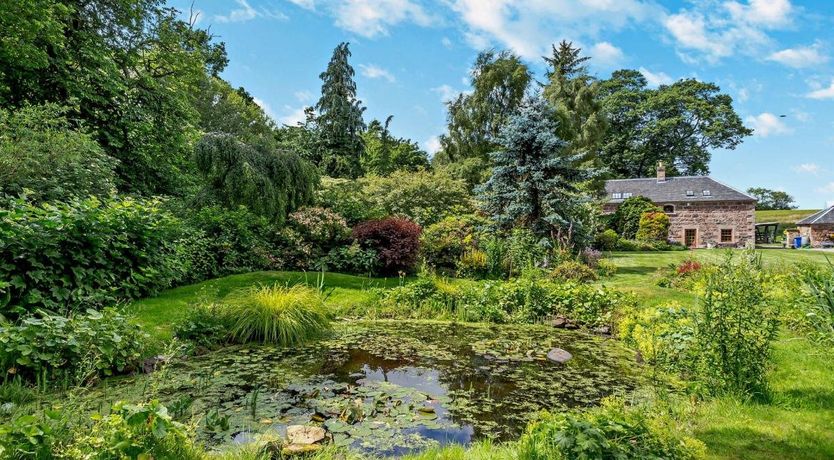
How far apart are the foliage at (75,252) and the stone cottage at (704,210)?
90.5 ft

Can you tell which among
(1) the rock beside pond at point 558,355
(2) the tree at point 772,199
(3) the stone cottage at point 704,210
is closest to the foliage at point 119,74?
(1) the rock beside pond at point 558,355

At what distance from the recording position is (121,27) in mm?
12969

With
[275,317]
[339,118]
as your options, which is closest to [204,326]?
[275,317]

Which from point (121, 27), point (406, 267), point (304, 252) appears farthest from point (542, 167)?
point (121, 27)

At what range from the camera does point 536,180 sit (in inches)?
507

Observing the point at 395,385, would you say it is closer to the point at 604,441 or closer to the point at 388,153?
the point at 604,441

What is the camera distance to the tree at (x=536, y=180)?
12.8 metres

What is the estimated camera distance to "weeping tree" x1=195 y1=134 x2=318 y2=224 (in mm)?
10930

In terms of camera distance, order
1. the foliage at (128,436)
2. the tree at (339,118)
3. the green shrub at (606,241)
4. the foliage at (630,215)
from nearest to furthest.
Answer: the foliage at (128,436) < the green shrub at (606,241) < the foliage at (630,215) < the tree at (339,118)

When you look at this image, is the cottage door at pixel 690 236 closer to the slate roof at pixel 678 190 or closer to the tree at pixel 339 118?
the slate roof at pixel 678 190

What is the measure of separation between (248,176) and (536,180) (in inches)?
306

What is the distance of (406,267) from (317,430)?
7.90 metres

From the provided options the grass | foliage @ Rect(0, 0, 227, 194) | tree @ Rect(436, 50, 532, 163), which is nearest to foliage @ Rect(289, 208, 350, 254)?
foliage @ Rect(0, 0, 227, 194)

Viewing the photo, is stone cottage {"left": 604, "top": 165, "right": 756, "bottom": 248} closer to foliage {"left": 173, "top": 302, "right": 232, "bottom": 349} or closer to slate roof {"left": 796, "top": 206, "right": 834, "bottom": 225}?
slate roof {"left": 796, "top": 206, "right": 834, "bottom": 225}
